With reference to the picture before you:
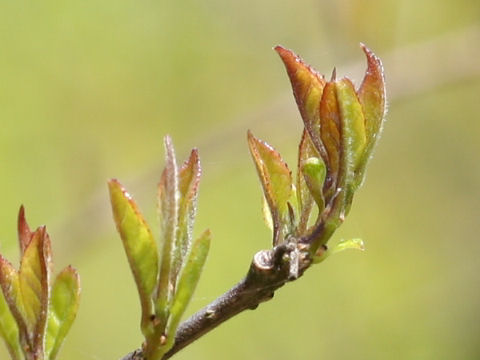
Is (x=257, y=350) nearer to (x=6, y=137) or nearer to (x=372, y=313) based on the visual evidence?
(x=372, y=313)

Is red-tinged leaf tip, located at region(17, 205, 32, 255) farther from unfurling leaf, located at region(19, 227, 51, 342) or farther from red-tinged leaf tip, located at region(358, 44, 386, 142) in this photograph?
red-tinged leaf tip, located at region(358, 44, 386, 142)

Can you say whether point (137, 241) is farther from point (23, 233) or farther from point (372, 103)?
point (372, 103)

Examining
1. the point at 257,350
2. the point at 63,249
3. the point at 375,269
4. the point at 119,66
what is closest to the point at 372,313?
the point at 375,269

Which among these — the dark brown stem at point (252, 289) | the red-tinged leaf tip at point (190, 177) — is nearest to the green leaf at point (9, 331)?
the dark brown stem at point (252, 289)

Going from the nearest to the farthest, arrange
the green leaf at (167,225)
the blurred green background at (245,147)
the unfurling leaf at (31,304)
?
1. the green leaf at (167,225)
2. the unfurling leaf at (31,304)
3. the blurred green background at (245,147)

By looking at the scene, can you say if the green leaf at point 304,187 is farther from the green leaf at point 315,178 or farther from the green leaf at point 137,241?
the green leaf at point 137,241

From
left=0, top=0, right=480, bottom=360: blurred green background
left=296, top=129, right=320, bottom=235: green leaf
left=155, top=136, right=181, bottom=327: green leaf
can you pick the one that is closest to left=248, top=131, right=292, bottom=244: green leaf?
left=296, top=129, right=320, bottom=235: green leaf

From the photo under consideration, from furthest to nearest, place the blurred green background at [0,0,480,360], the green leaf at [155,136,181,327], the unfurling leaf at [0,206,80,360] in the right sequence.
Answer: the blurred green background at [0,0,480,360] < the unfurling leaf at [0,206,80,360] < the green leaf at [155,136,181,327]

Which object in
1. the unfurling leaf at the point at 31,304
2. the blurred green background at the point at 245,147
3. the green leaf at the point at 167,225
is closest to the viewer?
the green leaf at the point at 167,225
